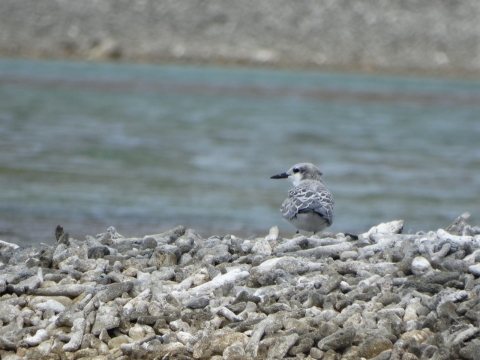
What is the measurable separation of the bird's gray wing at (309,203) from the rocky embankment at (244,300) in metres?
0.43

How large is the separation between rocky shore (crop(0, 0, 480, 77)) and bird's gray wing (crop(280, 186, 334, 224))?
44918 millimetres

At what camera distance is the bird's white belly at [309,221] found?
688 cm

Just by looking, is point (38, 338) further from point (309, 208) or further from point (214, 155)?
point (214, 155)

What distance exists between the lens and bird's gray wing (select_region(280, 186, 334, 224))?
6840mm

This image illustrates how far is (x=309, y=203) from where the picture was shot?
6.87m

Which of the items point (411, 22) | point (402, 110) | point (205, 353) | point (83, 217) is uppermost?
point (411, 22)

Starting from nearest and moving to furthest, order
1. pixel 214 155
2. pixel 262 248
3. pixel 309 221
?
pixel 262 248
pixel 309 221
pixel 214 155

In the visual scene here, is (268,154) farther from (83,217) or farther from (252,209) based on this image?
(83,217)

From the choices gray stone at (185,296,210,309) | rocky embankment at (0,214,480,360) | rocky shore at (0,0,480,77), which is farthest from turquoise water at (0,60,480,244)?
rocky shore at (0,0,480,77)

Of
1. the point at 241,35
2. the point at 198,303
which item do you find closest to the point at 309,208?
the point at 198,303

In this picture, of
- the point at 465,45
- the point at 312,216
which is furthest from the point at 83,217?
the point at 465,45

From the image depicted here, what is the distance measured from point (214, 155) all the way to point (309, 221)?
10.2 meters

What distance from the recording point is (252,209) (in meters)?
11.9

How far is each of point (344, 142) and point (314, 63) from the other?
3266 cm
